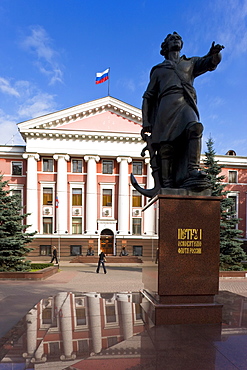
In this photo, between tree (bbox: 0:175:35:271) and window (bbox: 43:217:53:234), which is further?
window (bbox: 43:217:53:234)

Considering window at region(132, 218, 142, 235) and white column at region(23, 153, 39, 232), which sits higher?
white column at region(23, 153, 39, 232)

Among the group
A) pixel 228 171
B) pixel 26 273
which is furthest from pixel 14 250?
pixel 228 171

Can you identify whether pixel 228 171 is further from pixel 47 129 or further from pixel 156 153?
pixel 156 153

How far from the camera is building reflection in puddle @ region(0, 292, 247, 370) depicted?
2.78 metres

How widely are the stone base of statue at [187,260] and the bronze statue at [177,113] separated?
0.41m

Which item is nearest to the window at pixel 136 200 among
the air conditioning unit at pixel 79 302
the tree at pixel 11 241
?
the tree at pixel 11 241

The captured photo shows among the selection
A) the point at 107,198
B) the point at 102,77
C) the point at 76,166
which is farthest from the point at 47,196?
the point at 102,77

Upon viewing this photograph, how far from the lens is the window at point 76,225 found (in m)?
32.5

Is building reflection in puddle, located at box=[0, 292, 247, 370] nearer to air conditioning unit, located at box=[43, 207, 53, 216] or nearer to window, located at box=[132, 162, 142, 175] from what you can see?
air conditioning unit, located at box=[43, 207, 53, 216]

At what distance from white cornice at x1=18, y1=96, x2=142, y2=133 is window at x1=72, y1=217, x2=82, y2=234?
10.5 metres

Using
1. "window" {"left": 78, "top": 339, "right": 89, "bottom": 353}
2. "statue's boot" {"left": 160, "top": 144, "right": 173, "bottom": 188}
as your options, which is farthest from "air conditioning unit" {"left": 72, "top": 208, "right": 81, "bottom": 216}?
"window" {"left": 78, "top": 339, "right": 89, "bottom": 353}

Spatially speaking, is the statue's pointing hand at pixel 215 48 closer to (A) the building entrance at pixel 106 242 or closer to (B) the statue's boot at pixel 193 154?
(B) the statue's boot at pixel 193 154

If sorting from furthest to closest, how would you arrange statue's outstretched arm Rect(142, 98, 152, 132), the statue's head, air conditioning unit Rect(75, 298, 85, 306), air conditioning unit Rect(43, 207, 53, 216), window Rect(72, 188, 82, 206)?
window Rect(72, 188, 82, 206)
air conditioning unit Rect(43, 207, 53, 216)
air conditioning unit Rect(75, 298, 85, 306)
statue's outstretched arm Rect(142, 98, 152, 132)
the statue's head

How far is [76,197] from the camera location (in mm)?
33062
